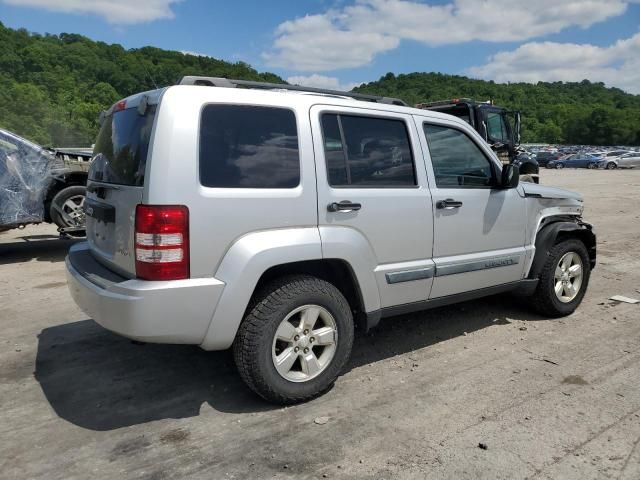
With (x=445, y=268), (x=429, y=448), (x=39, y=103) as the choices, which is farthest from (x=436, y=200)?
(x=39, y=103)

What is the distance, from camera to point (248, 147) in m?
3.12

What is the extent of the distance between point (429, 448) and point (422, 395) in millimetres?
627

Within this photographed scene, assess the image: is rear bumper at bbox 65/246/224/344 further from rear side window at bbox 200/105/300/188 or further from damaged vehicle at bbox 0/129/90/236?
damaged vehicle at bbox 0/129/90/236

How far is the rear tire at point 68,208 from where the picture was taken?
7887 mm

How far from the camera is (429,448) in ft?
9.48

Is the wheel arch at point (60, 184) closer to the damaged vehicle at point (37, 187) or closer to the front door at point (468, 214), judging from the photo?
the damaged vehicle at point (37, 187)

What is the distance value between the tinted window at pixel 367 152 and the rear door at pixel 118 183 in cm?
116

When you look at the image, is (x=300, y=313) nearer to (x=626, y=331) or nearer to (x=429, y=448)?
(x=429, y=448)

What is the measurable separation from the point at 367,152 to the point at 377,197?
0.33 meters

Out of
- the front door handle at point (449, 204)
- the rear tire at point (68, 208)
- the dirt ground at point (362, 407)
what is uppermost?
the front door handle at point (449, 204)

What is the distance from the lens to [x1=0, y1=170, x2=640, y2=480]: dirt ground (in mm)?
2750

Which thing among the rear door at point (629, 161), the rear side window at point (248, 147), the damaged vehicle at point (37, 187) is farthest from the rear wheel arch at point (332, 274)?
the rear door at point (629, 161)

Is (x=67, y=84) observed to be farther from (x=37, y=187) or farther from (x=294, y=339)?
(x=294, y=339)

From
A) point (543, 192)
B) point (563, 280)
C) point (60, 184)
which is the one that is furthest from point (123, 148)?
point (60, 184)
